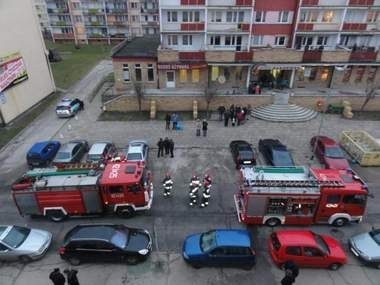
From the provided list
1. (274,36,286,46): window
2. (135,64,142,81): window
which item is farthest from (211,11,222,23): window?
(135,64,142,81): window

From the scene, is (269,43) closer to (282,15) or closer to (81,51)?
(282,15)

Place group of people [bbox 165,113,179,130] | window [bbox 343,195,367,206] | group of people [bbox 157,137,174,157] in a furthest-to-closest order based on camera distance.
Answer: group of people [bbox 165,113,179,130] → group of people [bbox 157,137,174,157] → window [bbox 343,195,367,206]

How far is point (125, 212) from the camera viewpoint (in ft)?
51.7

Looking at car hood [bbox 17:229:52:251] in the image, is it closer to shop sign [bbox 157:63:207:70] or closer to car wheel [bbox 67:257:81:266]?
car wheel [bbox 67:257:81:266]

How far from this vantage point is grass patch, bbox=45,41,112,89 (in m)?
41.0

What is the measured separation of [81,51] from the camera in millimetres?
59062

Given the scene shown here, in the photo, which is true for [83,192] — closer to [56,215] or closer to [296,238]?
[56,215]

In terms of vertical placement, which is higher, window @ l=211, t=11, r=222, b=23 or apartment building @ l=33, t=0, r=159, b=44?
window @ l=211, t=11, r=222, b=23

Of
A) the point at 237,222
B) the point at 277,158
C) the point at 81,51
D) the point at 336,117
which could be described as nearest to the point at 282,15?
the point at 336,117

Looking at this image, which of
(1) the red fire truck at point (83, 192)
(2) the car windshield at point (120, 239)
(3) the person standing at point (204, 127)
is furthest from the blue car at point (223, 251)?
(3) the person standing at point (204, 127)

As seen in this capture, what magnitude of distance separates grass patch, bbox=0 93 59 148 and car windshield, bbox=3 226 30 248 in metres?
12.9

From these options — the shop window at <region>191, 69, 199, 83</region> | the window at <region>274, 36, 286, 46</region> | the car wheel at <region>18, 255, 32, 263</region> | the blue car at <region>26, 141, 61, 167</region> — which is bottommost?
the car wheel at <region>18, 255, 32, 263</region>

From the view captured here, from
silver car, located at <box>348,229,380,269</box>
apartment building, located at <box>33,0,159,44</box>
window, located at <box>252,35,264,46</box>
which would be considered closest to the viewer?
silver car, located at <box>348,229,380,269</box>

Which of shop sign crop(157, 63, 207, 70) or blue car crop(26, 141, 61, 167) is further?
shop sign crop(157, 63, 207, 70)
